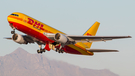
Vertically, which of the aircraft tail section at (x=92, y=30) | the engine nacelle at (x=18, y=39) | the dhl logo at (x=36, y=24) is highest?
the dhl logo at (x=36, y=24)

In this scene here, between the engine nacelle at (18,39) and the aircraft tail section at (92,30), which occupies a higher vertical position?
the aircraft tail section at (92,30)

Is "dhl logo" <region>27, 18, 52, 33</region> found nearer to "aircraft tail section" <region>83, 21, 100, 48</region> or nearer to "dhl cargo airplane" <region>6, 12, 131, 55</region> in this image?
"dhl cargo airplane" <region>6, 12, 131, 55</region>

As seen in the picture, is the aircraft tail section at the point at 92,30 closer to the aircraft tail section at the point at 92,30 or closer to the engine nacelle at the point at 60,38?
the aircraft tail section at the point at 92,30

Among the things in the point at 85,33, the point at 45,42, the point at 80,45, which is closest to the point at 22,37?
the point at 45,42

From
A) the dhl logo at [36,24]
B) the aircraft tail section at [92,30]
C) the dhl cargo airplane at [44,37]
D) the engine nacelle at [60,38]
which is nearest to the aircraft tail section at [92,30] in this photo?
the aircraft tail section at [92,30]

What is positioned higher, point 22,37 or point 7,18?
point 7,18

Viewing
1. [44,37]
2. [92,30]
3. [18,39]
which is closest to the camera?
[44,37]

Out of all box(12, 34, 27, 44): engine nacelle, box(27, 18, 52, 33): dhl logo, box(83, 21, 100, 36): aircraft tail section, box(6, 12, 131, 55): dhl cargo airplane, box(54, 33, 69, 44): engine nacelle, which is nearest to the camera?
box(6, 12, 131, 55): dhl cargo airplane

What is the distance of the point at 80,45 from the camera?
5197cm

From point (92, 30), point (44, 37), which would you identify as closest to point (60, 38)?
point (44, 37)

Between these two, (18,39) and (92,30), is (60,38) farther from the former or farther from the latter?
(92,30)

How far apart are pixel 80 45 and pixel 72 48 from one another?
312 cm

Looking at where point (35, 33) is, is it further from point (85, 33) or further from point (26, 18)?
point (85, 33)

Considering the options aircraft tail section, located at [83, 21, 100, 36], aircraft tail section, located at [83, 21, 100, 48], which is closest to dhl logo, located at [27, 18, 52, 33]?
aircraft tail section, located at [83, 21, 100, 48]
